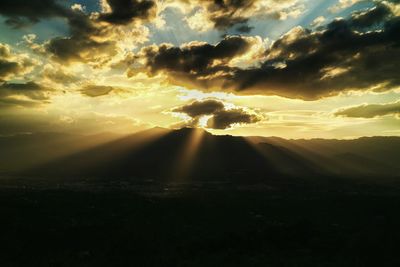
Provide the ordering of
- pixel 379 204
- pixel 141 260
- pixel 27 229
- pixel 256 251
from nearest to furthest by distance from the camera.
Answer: pixel 141 260 → pixel 256 251 → pixel 27 229 → pixel 379 204

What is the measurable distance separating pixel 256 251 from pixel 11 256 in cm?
2944

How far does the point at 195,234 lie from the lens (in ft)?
167

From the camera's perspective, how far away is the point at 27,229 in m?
52.4

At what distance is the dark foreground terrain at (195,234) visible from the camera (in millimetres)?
39344

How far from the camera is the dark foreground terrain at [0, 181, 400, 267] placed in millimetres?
39344

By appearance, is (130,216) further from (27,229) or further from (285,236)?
(285,236)

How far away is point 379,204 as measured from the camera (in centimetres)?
8262

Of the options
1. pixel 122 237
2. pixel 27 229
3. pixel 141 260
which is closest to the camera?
pixel 141 260

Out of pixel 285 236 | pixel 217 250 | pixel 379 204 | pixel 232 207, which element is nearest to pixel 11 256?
pixel 217 250

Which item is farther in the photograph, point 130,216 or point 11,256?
point 130,216

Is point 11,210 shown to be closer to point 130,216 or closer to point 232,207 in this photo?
point 130,216

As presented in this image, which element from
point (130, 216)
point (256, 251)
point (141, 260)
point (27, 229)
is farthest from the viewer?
point (130, 216)

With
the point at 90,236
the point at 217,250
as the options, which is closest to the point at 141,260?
the point at 217,250

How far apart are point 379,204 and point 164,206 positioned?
2068 inches
